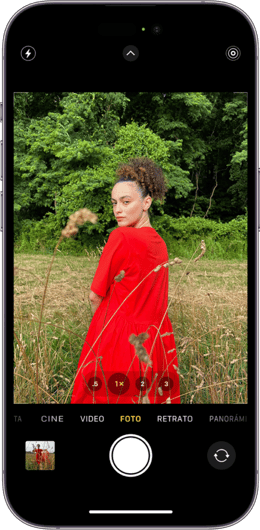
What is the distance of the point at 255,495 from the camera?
117cm

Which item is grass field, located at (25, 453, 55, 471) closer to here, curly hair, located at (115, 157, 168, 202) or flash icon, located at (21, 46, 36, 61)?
curly hair, located at (115, 157, 168, 202)

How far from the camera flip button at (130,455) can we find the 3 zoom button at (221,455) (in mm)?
206

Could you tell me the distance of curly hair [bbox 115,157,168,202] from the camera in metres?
1.26

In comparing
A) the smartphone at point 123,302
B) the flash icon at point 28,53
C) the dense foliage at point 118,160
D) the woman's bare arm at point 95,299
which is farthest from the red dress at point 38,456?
the flash icon at point 28,53

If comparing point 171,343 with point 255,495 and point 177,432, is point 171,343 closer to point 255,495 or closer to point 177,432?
point 177,432

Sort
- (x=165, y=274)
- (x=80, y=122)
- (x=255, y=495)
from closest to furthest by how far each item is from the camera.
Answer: (x=255, y=495) < (x=165, y=274) < (x=80, y=122)

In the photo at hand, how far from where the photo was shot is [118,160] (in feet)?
4.40

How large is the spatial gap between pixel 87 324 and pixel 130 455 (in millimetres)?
500

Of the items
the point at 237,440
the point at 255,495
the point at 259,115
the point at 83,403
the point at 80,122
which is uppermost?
the point at 80,122

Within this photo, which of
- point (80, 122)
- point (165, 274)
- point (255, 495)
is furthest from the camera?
point (80, 122)

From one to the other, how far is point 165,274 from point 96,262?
0.85ft

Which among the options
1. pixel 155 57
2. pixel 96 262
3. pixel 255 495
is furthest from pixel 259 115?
pixel 255 495

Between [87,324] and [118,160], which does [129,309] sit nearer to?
[87,324]

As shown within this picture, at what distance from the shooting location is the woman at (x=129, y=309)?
121 centimetres
